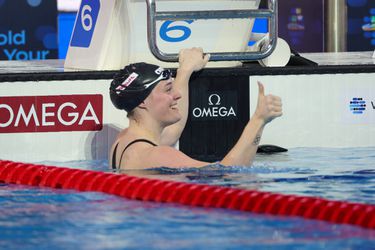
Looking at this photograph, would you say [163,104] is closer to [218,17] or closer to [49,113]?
[218,17]

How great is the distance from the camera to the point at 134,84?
20.0ft

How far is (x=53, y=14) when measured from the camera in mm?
10938

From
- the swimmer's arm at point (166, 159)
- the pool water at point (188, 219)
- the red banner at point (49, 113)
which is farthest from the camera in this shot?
the red banner at point (49, 113)

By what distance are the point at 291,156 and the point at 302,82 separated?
0.47 m

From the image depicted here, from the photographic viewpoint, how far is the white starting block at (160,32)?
698cm

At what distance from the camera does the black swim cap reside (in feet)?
19.9

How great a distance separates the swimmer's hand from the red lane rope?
1097mm

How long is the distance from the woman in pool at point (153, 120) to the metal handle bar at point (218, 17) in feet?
1.56

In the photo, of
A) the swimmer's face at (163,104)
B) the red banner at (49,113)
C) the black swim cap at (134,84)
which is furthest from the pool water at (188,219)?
the red banner at (49,113)

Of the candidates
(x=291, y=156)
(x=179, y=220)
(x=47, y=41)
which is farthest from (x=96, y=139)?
(x=47, y=41)

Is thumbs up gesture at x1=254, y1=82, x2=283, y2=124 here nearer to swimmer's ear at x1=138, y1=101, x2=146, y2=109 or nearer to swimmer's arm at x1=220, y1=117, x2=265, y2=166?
swimmer's arm at x1=220, y1=117, x2=265, y2=166

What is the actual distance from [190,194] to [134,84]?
95 centimetres

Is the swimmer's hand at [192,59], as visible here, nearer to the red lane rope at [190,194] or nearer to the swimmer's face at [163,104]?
the swimmer's face at [163,104]

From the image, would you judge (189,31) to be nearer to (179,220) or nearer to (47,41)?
(179,220)
